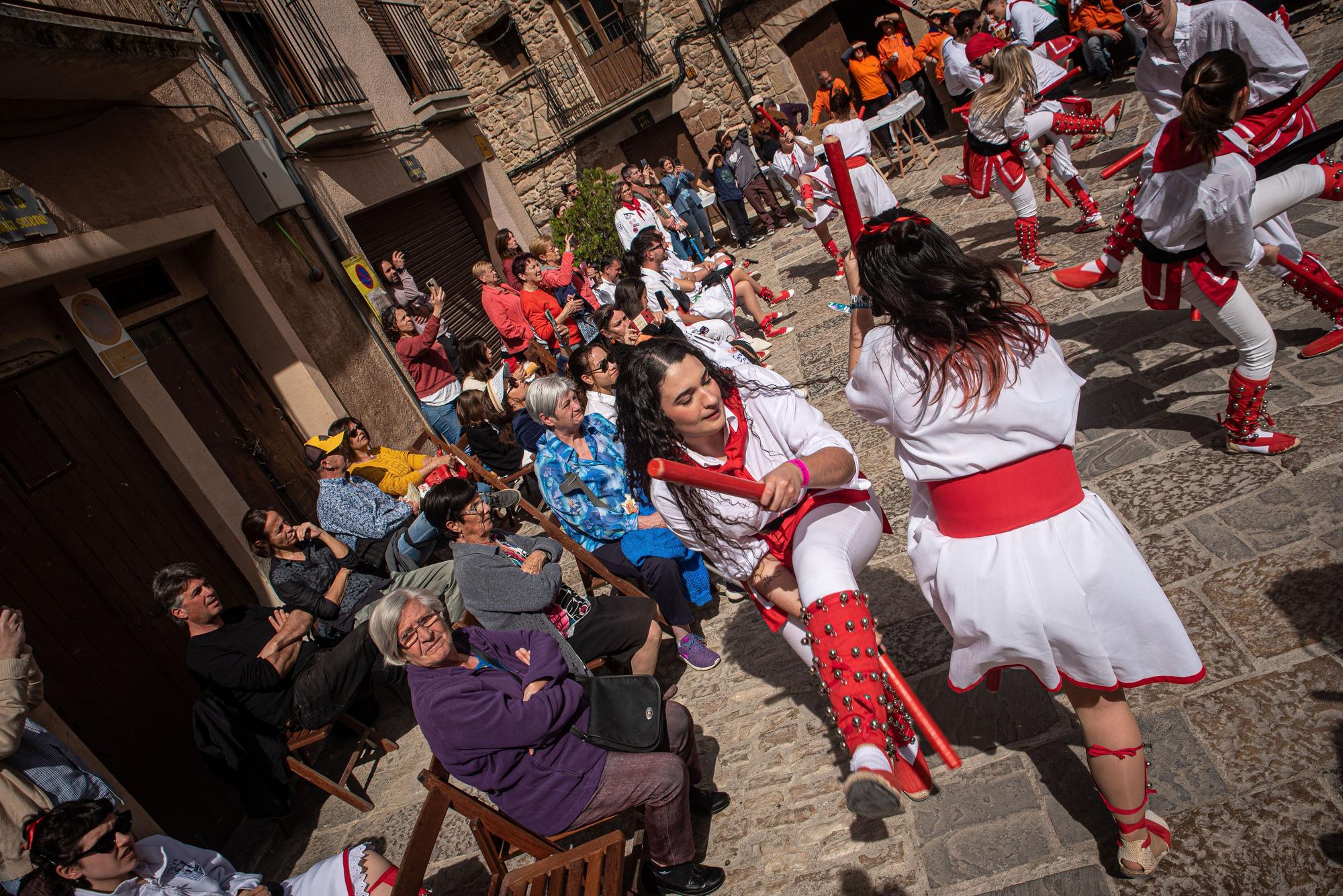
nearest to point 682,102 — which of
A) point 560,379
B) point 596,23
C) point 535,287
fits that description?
point 596,23

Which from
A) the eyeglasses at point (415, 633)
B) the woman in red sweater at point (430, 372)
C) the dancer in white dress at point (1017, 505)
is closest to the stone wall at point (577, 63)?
the woman in red sweater at point (430, 372)

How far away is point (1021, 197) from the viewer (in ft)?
20.0

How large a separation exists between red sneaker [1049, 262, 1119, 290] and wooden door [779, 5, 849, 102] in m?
12.9

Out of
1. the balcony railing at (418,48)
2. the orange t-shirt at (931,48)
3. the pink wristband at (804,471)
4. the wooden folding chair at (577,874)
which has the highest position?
the balcony railing at (418,48)

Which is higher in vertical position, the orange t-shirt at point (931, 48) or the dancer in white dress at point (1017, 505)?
the orange t-shirt at point (931, 48)

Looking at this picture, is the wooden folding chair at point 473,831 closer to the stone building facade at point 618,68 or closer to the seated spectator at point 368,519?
the seated spectator at point 368,519

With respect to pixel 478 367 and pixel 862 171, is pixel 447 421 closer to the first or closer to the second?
pixel 478 367

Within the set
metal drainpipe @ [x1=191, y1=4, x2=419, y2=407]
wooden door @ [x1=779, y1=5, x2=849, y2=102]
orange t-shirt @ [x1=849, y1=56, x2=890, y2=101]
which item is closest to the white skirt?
metal drainpipe @ [x1=191, y1=4, x2=419, y2=407]

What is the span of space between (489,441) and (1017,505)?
4.84m

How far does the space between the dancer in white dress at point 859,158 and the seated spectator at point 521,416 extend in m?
3.18

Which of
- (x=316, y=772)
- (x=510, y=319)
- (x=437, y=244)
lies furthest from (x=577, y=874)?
(x=437, y=244)

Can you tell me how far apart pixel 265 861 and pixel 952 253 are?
4638 millimetres

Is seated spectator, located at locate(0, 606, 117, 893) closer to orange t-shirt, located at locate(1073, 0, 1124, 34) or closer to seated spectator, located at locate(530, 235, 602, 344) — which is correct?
seated spectator, located at locate(530, 235, 602, 344)

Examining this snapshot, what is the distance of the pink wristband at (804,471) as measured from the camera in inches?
90.6
